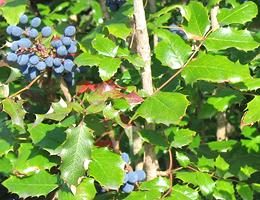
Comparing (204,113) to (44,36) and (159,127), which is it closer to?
(159,127)

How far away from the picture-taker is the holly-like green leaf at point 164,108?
1.38 metres

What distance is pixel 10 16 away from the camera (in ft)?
5.95

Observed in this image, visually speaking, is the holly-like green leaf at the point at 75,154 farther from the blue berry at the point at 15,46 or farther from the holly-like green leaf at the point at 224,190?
the holly-like green leaf at the point at 224,190

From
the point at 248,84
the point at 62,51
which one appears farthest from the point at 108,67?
the point at 248,84

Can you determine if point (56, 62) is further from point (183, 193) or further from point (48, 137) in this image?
point (183, 193)

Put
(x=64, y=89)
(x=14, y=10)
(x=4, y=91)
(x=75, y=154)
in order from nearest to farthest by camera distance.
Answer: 1. (x=75, y=154)
2. (x=4, y=91)
3. (x=64, y=89)
4. (x=14, y=10)

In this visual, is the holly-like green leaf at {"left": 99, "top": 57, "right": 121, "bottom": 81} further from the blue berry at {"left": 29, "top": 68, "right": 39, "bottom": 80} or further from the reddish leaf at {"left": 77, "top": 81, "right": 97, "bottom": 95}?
the blue berry at {"left": 29, "top": 68, "right": 39, "bottom": 80}

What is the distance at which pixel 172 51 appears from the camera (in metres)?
1.57

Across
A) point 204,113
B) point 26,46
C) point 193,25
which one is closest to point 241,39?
point 193,25

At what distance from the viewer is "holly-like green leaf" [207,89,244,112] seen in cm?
166

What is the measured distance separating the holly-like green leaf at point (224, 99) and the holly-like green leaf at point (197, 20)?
0.22 m

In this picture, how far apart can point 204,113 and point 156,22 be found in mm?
351

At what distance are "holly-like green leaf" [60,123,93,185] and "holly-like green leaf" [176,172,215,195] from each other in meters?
0.37

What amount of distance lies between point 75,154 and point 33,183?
26 cm
